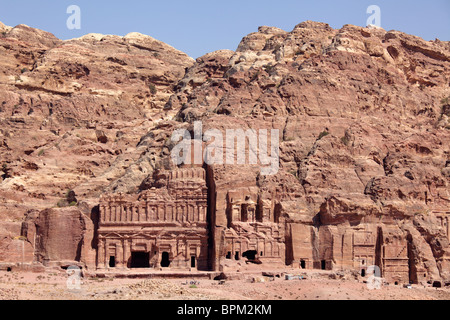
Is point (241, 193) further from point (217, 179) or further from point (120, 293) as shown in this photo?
point (120, 293)

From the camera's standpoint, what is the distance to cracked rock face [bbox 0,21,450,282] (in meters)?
81.3

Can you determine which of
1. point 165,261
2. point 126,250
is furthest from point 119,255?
point 165,261

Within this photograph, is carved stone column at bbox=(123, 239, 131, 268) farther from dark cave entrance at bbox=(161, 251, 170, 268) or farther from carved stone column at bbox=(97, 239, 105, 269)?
dark cave entrance at bbox=(161, 251, 170, 268)

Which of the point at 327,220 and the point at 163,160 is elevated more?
the point at 163,160

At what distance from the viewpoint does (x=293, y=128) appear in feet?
299

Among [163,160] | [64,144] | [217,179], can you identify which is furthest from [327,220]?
[64,144]

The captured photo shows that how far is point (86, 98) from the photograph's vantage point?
374 feet

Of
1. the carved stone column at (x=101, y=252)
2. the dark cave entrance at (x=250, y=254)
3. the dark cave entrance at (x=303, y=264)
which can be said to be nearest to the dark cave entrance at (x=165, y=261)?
the carved stone column at (x=101, y=252)

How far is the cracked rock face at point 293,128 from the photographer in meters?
81.3

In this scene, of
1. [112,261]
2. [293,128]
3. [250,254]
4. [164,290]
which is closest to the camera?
[164,290]

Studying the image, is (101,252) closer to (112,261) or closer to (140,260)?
(112,261)

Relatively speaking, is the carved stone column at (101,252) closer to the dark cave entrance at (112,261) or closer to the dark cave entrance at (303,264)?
the dark cave entrance at (112,261)

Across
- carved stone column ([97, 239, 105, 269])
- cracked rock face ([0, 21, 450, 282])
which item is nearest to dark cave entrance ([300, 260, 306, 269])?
cracked rock face ([0, 21, 450, 282])
